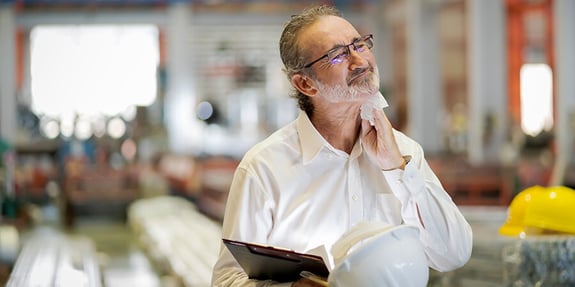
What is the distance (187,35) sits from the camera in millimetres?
27625

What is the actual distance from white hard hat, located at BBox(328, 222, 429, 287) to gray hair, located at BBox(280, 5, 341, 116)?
520 millimetres

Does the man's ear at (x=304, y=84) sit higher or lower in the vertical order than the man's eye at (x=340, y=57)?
lower

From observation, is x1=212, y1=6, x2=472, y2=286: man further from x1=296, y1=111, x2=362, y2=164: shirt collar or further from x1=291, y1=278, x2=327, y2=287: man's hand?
x1=291, y1=278, x2=327, y2=287: man's hand

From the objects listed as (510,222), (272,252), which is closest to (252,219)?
(272,252)

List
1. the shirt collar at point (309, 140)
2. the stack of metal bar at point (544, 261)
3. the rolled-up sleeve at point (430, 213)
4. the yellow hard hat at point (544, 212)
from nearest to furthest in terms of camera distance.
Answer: the rolled-up sleeve at point (430, 213) < the shirt collar at point (309, 140) < the stack of metal bar at point (544, 261) < the yellow hard hat at point (544, 212)

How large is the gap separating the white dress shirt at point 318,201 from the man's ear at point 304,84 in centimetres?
8

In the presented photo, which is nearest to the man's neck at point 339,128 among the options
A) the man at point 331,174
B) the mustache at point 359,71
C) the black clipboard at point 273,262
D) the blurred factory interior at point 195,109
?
the man at point 331,174

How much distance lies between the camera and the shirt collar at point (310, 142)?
2.63 m

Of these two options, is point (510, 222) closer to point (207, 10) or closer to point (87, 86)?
point (207, 10)

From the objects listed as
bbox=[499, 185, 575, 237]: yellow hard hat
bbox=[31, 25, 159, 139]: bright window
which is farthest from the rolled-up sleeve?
bbox=[31, 25, 159, 139]: bright window

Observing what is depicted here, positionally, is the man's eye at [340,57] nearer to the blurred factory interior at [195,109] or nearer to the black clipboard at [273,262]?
the black clipboard at [273,262]

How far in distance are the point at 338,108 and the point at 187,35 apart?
83.0ft

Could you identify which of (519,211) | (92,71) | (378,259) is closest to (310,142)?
(378,259)

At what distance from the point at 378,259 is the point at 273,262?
32cm
